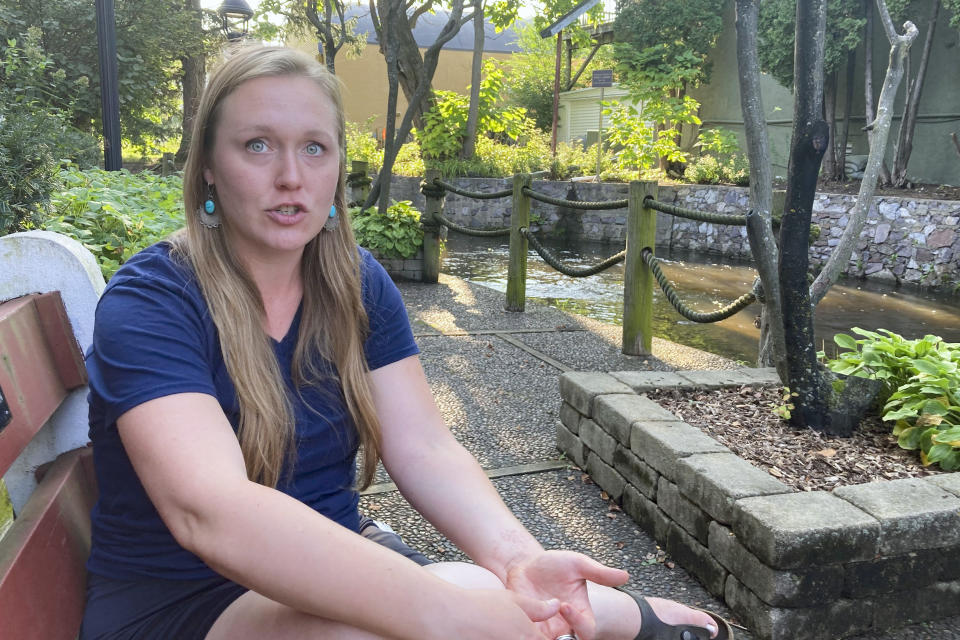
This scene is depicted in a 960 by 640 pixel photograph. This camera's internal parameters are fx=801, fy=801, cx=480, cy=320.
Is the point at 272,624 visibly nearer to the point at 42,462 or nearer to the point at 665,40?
the point at 42,462

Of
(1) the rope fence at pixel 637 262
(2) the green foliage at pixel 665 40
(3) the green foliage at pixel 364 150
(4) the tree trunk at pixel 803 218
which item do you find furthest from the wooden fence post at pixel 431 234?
(2) the green foliage at pixel 665 40

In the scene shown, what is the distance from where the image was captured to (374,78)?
2872 centimetres

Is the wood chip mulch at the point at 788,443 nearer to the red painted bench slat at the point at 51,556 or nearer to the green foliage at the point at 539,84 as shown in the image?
the red painted bench slat at the point at 51,556

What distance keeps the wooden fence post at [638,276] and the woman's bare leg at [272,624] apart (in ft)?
11.9

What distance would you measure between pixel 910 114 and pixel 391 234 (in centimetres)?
874

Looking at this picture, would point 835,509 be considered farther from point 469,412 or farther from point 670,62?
point 670,62

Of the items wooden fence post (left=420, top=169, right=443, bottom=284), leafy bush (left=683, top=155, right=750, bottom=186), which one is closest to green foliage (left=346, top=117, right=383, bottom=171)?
leafy bush (left=683, top=155, right=750, bottom=186)

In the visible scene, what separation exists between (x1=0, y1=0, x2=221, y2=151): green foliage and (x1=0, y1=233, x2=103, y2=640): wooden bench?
A: 6265 mm

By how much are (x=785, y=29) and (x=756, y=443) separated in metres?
12.2

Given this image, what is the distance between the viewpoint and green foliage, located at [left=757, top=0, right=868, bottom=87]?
488 inches

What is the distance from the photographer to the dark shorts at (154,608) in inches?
47.6

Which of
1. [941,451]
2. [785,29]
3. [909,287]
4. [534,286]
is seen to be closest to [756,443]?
[941,451]

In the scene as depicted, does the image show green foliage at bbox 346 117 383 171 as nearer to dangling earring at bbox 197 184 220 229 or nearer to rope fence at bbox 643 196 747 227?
rope fence at bbox 643 196 747 227

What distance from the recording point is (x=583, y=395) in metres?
3.00
